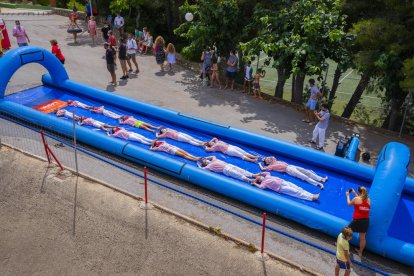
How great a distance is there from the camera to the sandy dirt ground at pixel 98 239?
639 centimetres

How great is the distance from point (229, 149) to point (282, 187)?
6.33 feet

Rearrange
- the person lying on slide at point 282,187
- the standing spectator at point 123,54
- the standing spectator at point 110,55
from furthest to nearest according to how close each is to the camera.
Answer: the standing spectator at point 123,54 → the standing spectator at point 110,55 → the person lying on slide at point 282,187

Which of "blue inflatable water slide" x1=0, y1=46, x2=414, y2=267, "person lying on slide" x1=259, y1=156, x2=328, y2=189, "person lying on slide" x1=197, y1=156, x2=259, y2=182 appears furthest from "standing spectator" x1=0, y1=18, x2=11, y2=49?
"person lying on slide" x1=259, y1=156, x2=328, y2=189

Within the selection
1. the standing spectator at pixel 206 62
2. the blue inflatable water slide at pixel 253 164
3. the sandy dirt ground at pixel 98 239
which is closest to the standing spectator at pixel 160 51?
the standing spectator at pixel 206 62

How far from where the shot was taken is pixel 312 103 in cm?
1160

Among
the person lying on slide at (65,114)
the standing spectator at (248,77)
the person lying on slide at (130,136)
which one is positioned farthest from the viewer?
the standing spectator at (248,77)

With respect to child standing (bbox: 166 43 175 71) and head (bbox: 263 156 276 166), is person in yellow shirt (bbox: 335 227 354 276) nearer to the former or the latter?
head (bbox: 263 156 276 166)

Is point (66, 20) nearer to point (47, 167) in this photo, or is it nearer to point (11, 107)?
point (11, 107)

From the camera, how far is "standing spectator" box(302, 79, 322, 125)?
11.3 meters

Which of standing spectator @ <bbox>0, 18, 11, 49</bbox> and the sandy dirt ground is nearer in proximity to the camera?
the sandy dirt ground

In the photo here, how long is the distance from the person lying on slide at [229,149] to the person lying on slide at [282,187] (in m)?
1.07

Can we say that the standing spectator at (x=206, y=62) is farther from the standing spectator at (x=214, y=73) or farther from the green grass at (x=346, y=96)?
the green grass at (x=346, y=96)

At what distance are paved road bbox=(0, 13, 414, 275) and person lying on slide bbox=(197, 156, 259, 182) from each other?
76 centimetres

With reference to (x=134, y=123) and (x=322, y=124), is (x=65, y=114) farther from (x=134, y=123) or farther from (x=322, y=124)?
(x=322, y=124)
